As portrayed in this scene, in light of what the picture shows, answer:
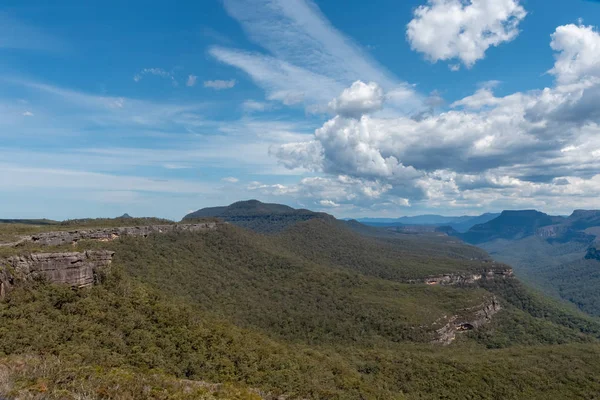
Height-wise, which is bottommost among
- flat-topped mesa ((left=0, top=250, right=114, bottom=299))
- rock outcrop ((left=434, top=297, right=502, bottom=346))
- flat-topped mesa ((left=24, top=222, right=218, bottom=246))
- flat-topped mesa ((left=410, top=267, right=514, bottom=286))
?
rock outcrop ((left=434, top=297, right=502, bottom=346))

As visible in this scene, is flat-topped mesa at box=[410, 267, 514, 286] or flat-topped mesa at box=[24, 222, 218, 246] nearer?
flat-topped mesa at box=[24, 222, 218, 246]

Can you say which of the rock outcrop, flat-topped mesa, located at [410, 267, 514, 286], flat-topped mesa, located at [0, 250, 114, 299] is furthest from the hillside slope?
flat-topped mesa, located at [410, 267, 514, 286]

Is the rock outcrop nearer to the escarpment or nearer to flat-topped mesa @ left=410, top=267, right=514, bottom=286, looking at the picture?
flat-topped mesa @ left=410, top=267, right=514, bottom=286

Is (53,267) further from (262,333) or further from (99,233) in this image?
(99,233)

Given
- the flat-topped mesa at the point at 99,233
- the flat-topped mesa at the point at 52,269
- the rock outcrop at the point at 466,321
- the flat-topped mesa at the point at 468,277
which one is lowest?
the rock outcrop at the point at 466,321

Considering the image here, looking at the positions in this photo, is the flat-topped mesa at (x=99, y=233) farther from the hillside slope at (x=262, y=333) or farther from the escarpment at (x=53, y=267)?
the hillside slope at (x=262, y=333)

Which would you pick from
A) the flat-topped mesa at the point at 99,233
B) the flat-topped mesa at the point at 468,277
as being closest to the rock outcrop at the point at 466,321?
the flat-topped mesa at the point at 468,277
